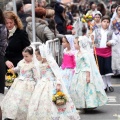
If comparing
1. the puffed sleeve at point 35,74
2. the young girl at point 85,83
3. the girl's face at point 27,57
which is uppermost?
the girl's face at point 27,57

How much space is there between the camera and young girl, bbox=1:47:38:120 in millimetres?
10797

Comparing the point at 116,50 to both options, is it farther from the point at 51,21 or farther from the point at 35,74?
the point at 35,74

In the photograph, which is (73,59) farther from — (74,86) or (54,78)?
(54,78)

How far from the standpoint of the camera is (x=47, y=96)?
10500 mm

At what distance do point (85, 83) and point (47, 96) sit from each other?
6.16ft

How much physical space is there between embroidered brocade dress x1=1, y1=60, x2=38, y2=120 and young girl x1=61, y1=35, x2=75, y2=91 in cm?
160

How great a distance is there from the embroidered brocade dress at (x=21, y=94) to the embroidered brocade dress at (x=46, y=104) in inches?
8.6

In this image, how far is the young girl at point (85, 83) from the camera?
39.9 ft

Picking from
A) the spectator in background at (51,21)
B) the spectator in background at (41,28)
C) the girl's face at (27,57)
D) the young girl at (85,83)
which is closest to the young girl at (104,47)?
the spectator in background at (41,28)

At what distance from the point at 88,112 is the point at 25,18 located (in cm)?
411

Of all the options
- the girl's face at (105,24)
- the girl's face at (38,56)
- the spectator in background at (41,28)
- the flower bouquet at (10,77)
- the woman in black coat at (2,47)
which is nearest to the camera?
the woman in black coat at (2,47)

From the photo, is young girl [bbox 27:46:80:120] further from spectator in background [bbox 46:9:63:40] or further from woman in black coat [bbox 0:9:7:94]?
spectator in background [bbox 46:9:63:40]

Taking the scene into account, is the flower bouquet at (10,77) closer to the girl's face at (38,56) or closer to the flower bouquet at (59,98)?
the girl's face at (38,56)

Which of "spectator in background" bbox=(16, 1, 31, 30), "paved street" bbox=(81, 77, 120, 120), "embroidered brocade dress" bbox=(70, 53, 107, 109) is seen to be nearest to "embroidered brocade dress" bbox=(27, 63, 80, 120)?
"paved street" bbox=(81, 77, 120, 120)
